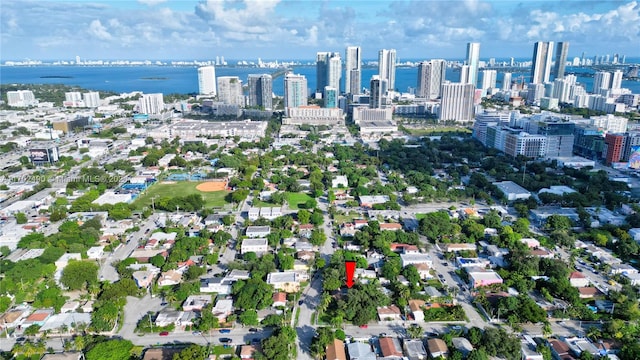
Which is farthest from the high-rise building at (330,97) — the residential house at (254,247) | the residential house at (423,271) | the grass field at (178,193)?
the residential house at (423,271)

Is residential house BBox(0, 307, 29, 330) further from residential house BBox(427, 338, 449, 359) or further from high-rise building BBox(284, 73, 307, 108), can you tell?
high-rise building BBox(284, 73, 307, 108)

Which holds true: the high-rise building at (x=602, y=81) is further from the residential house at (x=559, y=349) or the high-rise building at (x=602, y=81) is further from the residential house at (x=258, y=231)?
the residential house at (x=559, y=349)

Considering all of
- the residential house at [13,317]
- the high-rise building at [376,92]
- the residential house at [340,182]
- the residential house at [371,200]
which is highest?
the high-rise building at [376,92]

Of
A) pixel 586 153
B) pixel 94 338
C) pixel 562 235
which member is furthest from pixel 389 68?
pixel 94 338

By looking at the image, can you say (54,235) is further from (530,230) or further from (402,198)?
(530,230)

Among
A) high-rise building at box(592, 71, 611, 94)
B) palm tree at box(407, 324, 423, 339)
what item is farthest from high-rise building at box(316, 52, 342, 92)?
palm tree at box(407, 324, 423, 339)

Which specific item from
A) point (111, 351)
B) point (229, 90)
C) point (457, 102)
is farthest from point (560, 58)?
point (111, 351)
